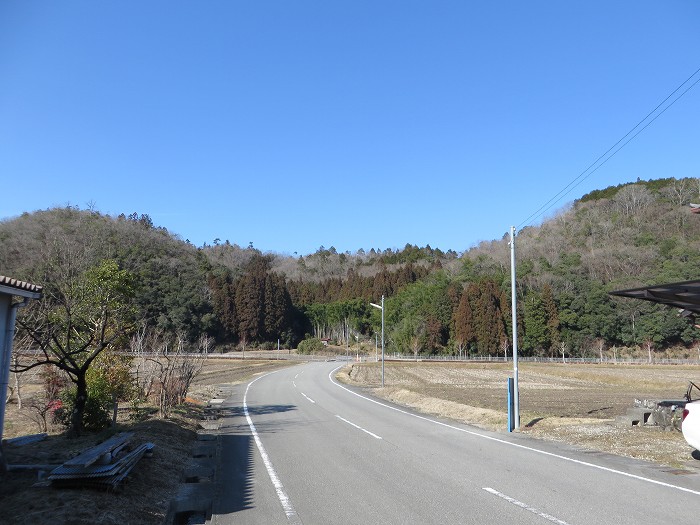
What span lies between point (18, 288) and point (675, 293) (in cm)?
1446

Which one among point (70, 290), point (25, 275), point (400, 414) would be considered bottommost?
point (400, 414)

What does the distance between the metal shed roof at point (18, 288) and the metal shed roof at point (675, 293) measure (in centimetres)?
1289

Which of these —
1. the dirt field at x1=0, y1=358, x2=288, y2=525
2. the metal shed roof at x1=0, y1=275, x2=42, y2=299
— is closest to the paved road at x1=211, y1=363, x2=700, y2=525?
the dirt field at x1=0, y1=358, x2=288, y2=525

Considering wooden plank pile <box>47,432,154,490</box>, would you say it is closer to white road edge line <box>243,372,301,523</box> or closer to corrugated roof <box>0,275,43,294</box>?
white road edge line <box>243,372,301,523</box>

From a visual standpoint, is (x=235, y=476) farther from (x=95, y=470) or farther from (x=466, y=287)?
(x=466, y=287)

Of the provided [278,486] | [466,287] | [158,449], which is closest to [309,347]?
[466,287]

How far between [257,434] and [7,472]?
7.16 meters

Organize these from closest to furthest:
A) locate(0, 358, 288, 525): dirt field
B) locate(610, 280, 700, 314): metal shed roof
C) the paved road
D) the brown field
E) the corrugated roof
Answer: locate(0, 358, 288, 525): dirt field, the brown field, the paved road, the corrugated roof, locate(610, 280, 700, 314): metal shed roof

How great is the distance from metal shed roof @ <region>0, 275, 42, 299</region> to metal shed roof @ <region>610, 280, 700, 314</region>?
12.9m

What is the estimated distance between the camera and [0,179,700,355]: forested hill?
8325 cm

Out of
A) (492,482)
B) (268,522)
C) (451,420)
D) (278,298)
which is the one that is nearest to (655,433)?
(451,420)

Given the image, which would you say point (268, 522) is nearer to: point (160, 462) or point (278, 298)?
point (160, 462)

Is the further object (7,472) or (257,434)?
(257,434)

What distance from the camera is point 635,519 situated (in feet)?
21.3
